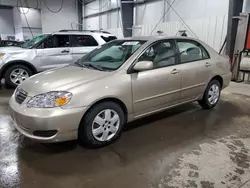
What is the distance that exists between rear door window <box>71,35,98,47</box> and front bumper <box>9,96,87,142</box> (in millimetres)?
3929

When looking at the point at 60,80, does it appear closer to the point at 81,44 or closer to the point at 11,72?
the point at 11,72

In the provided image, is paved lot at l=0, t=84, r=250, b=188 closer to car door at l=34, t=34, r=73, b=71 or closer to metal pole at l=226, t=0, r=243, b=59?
car door at l=34, t=34, r=73, b=71

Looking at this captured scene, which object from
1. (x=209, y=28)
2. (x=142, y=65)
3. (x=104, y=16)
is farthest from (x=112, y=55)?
(x=104, y=16)

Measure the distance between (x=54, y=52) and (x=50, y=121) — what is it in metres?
3.92

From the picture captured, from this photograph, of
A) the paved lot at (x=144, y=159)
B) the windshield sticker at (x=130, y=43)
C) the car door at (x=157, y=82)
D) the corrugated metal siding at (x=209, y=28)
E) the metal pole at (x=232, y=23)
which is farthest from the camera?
the corrugated metal siding at (x=209, y=28)

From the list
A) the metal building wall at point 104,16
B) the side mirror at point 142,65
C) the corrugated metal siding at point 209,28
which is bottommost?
the side mirror at point 142,65

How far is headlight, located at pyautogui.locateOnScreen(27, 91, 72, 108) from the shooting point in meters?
2.24

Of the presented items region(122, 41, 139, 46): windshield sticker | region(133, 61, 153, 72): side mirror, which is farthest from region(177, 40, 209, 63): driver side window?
region(133, 61, 153, 72): side mirror

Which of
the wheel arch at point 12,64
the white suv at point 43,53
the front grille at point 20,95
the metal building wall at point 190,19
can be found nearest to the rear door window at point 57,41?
the white suv at point 43,53

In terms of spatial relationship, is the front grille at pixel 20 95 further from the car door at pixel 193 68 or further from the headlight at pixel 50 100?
the car door at pixel 193 68

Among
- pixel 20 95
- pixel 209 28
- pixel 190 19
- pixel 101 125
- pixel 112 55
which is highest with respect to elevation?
pixel 190 19

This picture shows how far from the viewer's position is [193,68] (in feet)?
11.1

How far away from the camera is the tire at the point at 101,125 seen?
2400 mm

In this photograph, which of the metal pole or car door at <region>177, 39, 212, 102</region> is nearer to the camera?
car door at <region>177, 39, 212, 102</region>
